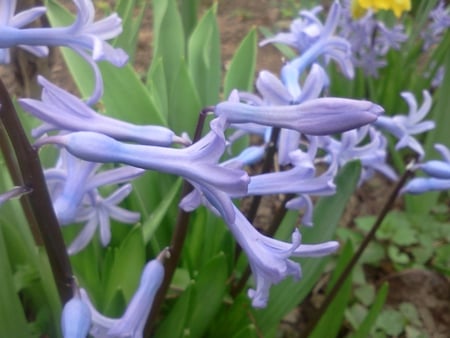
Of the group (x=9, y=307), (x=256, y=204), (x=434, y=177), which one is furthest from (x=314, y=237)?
(x=9, y=307)

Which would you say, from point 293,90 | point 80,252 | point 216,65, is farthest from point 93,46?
point 216,65

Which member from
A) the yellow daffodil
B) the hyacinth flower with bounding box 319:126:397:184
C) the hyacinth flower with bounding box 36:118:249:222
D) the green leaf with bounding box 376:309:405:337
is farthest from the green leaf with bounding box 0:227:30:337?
the yellow daffodil

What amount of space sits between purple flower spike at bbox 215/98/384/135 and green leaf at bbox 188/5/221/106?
2.67ft

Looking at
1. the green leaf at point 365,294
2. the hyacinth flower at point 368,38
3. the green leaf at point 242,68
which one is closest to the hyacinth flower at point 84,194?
the green leaf at point 242,68

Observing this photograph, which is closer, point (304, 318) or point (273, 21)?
point (304, 318)

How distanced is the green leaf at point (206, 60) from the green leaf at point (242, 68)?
5 centimetres

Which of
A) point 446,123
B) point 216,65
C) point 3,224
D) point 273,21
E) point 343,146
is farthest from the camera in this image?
point 273,21

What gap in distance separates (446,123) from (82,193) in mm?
1132

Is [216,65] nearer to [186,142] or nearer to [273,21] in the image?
[186,142]

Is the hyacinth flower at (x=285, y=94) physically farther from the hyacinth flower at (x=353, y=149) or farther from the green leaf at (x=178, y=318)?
the green leaf at (x=178, y=318)

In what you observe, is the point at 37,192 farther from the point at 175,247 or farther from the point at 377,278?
the point at 377,278

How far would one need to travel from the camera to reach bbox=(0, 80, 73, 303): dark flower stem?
2.46 ft

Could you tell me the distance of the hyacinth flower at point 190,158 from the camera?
629 mm

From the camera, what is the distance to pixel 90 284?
1210 mm
